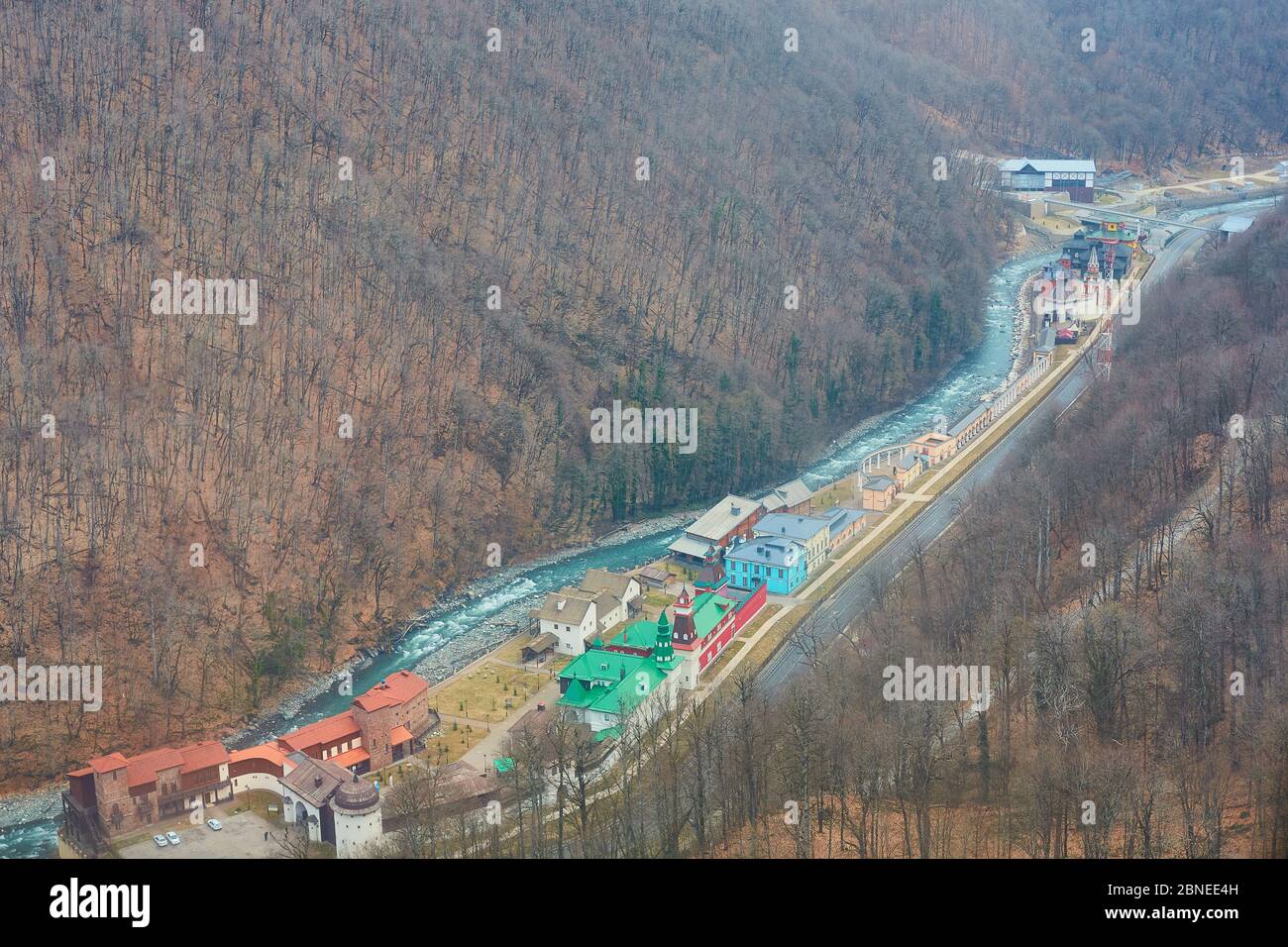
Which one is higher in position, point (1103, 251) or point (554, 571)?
point (1103, 251)

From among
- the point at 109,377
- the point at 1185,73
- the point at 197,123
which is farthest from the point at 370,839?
the point at 1185,73

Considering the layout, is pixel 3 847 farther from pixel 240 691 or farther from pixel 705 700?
pixel 705 700

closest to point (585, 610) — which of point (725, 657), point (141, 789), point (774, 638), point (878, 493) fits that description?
point (725, 657)

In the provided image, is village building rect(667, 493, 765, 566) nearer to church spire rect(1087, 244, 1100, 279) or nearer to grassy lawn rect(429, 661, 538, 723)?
grassy lawn rect(429, 661, 538, 723)

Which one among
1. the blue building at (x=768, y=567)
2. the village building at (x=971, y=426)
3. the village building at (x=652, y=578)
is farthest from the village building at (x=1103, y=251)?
the village building at (x=652, y=578)

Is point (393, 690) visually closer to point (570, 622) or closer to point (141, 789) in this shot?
point (570, 622)

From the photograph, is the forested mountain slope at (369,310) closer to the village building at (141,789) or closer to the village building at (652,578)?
the village building at (141,789)

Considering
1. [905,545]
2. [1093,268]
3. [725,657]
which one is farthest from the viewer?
[1093,268]
